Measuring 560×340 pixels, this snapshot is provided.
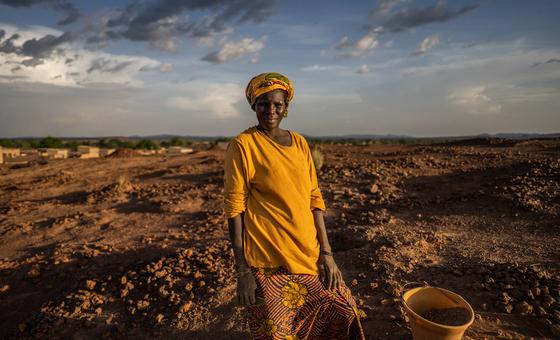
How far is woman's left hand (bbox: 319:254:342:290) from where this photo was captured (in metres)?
1.95

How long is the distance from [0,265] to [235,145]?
4.72 metres

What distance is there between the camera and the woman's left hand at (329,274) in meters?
1.95

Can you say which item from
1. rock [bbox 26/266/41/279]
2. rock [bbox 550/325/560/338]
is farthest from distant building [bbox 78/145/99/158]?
rock [bbox 550/325/560/338]

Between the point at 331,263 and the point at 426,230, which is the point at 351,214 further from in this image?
the point at 331,263

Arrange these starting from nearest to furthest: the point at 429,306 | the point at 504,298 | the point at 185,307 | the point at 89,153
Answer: the point at 429,306
the point at 504,298
the point at 185,307
the point at 89,153

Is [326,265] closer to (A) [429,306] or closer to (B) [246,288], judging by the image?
(B) [246,288]

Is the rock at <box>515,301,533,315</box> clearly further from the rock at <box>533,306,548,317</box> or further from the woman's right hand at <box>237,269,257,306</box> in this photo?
the woman's right hand at <box>237,269,257,306</box>

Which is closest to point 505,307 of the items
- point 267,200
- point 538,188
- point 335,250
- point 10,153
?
point 335,250

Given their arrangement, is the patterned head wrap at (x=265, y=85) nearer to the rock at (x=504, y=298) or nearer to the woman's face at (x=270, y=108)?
the woman's face at (x=270, y=108)

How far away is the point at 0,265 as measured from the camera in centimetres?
442

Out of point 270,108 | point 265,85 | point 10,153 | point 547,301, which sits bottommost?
point 547,301

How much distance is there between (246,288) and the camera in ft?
5.70

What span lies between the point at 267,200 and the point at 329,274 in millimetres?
615

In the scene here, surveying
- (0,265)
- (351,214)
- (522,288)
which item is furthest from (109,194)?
(522,288)
